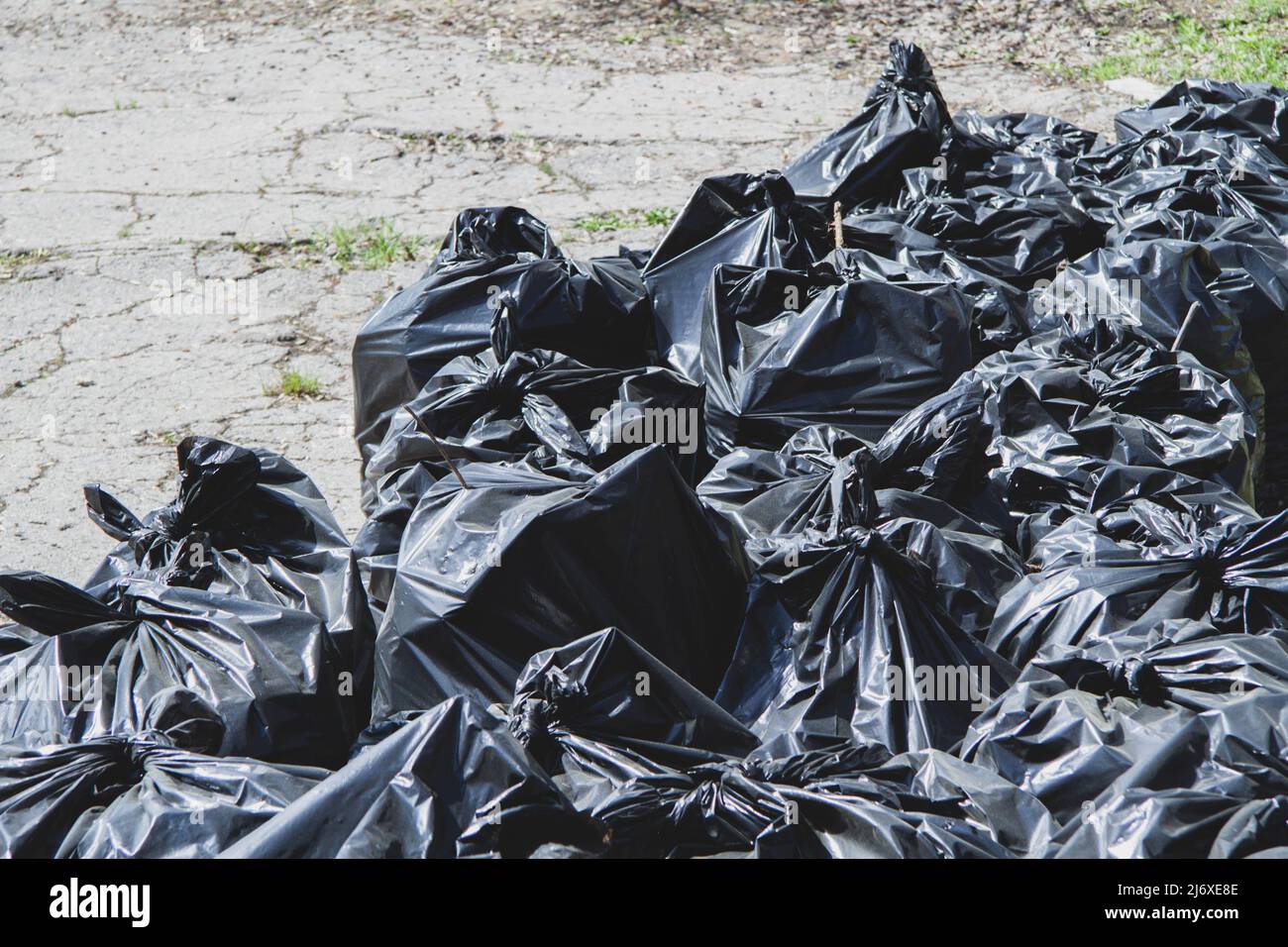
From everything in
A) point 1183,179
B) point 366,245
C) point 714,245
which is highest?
point 1183,179

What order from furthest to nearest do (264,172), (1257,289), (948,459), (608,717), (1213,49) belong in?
1. (1213,49)
2. (264,172)
3. (1257,289)
4. (948,459)
5. (608,717)

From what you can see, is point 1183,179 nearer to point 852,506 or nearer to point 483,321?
point 852,506

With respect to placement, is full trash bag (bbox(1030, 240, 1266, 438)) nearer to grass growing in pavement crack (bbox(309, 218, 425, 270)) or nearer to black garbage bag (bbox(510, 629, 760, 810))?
black garbage bag (bbox(510, 629, 760, 810))

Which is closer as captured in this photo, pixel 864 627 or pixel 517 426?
pixel 864 627

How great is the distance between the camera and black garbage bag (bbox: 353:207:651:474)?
296 cm

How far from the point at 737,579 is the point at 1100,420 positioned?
3.00 ft

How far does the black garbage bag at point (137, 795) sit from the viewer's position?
5.41ft

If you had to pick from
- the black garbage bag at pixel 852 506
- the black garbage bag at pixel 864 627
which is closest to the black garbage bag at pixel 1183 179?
the black garbage bag at pixel 852 506

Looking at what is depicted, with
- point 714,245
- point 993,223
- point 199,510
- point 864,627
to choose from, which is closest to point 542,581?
point 864,627

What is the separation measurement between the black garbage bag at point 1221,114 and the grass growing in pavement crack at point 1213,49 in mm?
2429

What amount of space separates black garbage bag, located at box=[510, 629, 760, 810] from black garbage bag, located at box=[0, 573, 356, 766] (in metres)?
Result: 0.41

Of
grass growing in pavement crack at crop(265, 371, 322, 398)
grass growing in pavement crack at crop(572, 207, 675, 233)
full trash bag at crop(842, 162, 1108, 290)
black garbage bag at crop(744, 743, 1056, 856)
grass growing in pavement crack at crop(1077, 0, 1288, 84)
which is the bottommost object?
grass growing in pavement crack at crop(265, 371, 322, 398)

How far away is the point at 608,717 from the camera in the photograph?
1.84m

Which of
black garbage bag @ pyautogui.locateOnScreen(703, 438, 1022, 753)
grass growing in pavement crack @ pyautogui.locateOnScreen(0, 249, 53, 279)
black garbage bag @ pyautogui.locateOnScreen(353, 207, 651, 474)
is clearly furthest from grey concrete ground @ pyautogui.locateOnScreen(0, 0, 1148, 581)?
black garbage bag @ pyautogui.locateOnScreen(703, 438, 1022, 753)
